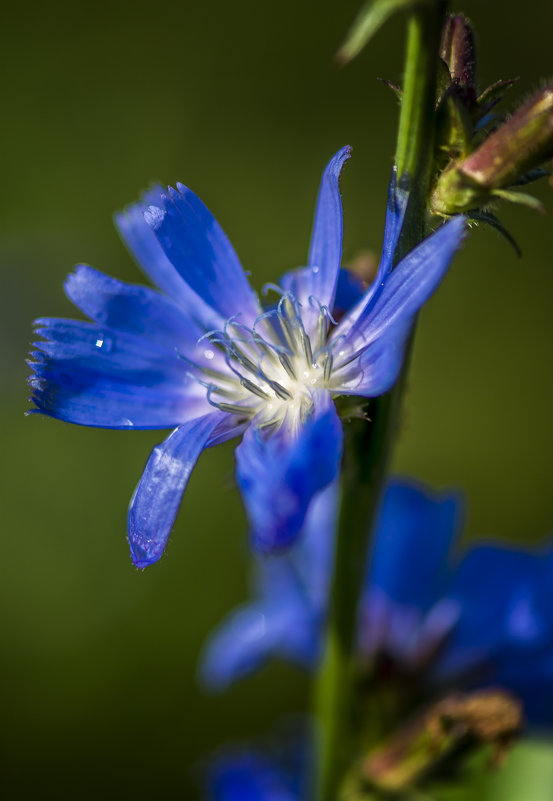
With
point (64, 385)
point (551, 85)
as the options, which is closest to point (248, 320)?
point (64, 385)

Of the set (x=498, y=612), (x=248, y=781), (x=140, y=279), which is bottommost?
(x=248, y=781)

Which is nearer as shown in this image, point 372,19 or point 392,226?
point 372,19

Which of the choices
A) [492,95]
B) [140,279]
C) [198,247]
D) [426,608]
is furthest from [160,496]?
[140,279]

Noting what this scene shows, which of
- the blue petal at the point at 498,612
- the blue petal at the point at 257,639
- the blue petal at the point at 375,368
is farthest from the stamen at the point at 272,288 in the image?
the blue petal at the point at 257,639


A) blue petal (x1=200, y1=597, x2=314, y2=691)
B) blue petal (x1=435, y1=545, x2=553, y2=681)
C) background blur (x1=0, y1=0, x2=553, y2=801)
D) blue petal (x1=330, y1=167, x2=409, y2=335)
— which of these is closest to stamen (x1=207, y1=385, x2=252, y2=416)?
blue petal (x1=330, y1=167, x2=409, y2=335)

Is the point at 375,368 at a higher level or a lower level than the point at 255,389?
lower

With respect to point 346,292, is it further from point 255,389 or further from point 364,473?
point 364,473

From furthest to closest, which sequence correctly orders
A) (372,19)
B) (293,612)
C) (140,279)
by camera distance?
(140,279) < (293,612) < (372,19)
